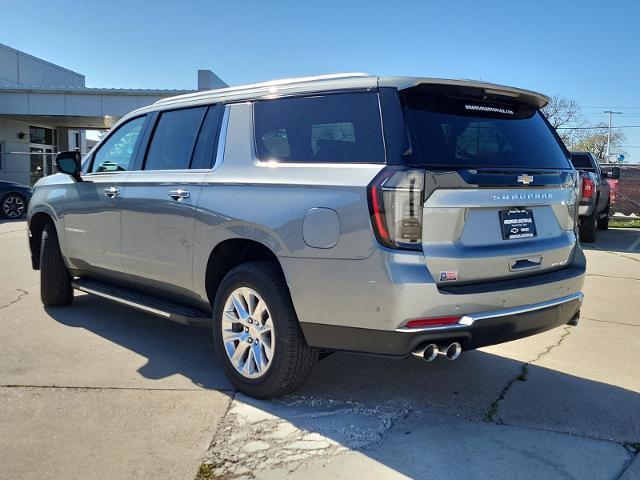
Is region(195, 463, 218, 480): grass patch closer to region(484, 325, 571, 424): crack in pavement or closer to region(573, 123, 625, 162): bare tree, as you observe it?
region(484, 325, 571, 424): crack in pavement

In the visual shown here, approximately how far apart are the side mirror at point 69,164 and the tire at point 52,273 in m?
Result: 0.77

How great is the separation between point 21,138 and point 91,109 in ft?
18.8

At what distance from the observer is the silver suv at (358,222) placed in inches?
123

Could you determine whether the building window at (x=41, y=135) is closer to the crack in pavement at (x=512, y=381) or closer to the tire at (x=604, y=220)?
the tire at (x=604, y=220)

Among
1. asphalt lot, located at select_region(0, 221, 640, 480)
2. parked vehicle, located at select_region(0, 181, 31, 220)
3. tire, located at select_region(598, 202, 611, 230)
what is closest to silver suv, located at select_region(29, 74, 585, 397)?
asphalt lot, located at select_region(0, 221, 640, 480)

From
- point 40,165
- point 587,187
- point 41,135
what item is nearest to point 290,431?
point 587,187

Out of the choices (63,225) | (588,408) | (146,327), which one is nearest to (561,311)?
(588,408)

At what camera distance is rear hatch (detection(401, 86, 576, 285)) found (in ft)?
10.3

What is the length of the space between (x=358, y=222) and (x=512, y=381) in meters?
1.95

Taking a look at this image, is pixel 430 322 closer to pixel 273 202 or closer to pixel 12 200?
pixel 273 202

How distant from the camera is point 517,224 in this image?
3.49 metres

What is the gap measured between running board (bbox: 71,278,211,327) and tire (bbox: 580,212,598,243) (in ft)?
32.8

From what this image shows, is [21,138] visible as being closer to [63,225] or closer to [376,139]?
[63,225]

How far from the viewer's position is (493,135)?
3.66 metres
